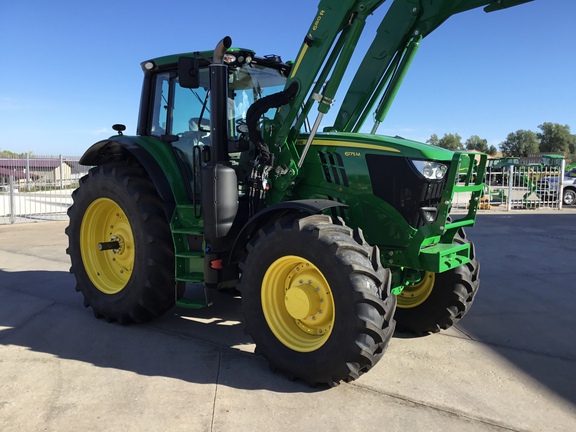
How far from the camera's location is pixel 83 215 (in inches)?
190

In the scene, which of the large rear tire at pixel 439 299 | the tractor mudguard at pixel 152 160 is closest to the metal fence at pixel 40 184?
the tractor mudguard at pixel 152 160

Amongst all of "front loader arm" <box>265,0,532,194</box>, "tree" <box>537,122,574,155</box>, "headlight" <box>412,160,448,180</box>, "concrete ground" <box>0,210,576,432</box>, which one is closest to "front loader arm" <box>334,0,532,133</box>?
A: "front loader arm" <box>265,0,532,194</box>

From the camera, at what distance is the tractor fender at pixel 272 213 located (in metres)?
3.31

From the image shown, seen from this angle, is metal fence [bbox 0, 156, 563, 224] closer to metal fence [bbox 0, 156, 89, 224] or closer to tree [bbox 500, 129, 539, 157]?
metal fence [bbox 0, 156, 89, 224]

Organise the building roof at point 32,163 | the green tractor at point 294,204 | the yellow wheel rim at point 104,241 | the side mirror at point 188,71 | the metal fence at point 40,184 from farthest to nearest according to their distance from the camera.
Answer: the building roof at point 32,163, the metal fence at point 40,184, the yellow wheel rim at point 104,241, the side mirror at point 188,71, the green tractor at point 294,204

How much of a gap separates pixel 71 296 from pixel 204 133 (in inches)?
111

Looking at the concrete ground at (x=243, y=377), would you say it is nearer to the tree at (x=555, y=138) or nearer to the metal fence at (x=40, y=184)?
the metal fence at (x=40, y=184)

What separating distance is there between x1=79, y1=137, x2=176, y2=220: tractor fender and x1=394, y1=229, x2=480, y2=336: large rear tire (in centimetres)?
246

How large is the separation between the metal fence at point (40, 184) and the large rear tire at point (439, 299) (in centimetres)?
1325

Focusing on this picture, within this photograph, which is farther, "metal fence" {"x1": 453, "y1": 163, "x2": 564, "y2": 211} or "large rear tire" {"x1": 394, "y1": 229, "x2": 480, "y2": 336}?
"metal fence" {"x1": 453, "y1": 163, "x2": 564, "y2": 211}

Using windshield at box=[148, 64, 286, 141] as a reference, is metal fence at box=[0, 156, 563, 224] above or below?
below

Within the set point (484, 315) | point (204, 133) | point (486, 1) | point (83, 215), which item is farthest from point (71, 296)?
point (486, 1)

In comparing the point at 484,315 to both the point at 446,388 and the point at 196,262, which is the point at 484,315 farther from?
the point at 196,262

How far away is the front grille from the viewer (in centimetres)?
347
